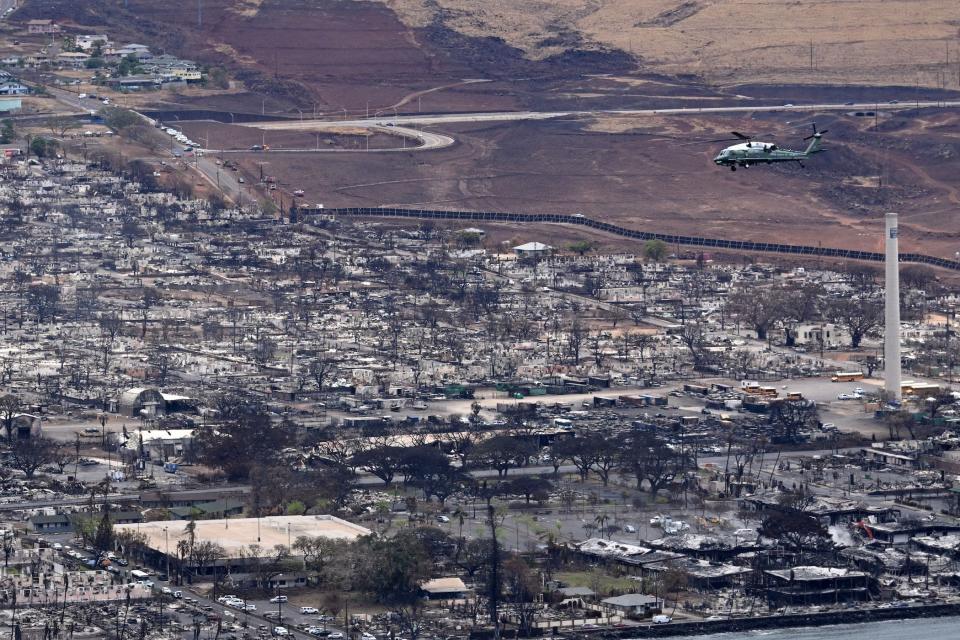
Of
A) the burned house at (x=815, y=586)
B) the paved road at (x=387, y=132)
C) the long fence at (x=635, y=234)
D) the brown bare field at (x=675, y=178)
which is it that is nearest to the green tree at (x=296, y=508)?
the burned house at (x=815, y=586)

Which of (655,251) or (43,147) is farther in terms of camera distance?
(43,147)

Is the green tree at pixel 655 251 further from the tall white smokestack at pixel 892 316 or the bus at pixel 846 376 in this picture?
the tall white smokestack at pixel 892 316

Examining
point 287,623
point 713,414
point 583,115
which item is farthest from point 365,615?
point 583,115

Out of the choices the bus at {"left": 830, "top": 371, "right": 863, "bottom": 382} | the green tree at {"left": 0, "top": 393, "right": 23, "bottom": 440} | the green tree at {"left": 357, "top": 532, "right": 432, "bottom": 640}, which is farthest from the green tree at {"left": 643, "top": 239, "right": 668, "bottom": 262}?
the green tree at {"left": 357, "top": 532, "right": 432, "bottom": 640}

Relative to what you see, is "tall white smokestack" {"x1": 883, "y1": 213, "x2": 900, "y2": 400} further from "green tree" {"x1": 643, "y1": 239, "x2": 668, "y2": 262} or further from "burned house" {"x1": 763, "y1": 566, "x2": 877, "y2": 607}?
"green tree" {"x1": 643, "y1": 239, "x2": 668, "y2": 262}

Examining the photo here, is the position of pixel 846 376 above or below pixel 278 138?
below

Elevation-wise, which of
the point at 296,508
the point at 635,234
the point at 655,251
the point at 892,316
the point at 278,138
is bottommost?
the point at 296,508

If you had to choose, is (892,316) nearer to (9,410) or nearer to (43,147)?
(9,410)

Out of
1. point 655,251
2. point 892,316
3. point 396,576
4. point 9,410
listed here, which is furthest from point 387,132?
point 396,576
